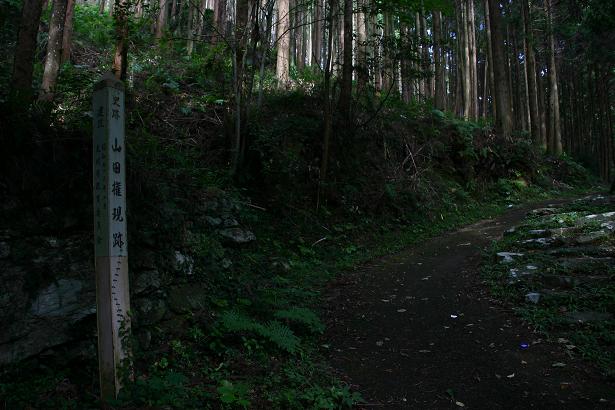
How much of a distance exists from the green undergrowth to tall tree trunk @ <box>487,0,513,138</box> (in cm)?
999

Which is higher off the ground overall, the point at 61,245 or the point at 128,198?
the point at 128,198

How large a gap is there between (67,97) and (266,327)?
254 inches

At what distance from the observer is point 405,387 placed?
3.93 m

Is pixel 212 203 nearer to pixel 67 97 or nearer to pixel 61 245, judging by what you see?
pixel 61 245

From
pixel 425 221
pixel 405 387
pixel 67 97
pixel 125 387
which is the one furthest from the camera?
pixel 425 221

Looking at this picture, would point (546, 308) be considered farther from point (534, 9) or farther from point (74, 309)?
point (534, 9)

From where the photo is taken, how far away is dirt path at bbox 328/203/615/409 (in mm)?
3639

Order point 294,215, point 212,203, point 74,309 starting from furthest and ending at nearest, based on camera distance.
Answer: point 294,215
point 212,203
point 74,309

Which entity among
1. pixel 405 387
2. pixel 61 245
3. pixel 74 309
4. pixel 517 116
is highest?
pixel 517 116

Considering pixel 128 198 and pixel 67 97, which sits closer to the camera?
pixel 128 198

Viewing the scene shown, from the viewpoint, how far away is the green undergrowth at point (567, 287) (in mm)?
4328

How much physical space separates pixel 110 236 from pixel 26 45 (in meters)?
3.80

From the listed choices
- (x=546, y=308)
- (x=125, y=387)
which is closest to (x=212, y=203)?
(x=125, y=387)

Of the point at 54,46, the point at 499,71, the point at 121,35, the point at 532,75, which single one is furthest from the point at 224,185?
the point at 532,75
